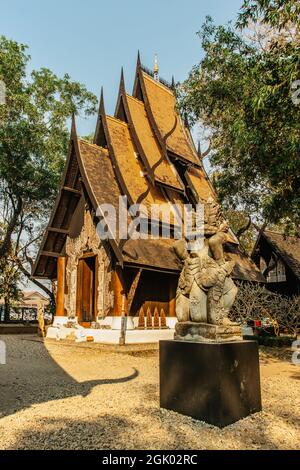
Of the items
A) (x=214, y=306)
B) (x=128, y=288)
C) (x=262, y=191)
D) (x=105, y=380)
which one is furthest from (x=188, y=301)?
(x=262, y=191)

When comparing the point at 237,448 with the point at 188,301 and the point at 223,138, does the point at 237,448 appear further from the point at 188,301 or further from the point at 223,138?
the point at 223,138

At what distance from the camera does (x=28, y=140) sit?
20.4m

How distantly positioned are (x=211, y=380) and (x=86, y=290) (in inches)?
420

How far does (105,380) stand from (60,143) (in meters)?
17.9

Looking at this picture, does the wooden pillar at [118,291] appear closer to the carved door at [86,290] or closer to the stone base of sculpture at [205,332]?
the carved door at [86,290]

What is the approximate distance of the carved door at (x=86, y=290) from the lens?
46.3 ft

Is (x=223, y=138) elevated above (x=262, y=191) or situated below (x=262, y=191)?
above

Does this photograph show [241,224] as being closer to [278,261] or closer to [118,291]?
[278,261]

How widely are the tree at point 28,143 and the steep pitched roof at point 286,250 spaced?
41.9ft

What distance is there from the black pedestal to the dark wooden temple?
17641mm

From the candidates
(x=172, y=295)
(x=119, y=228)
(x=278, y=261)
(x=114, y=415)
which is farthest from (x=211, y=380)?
(x=278, y=261)

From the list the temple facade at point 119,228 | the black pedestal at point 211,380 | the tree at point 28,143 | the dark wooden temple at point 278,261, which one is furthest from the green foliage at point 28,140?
A: the black pedestal at point 211,380

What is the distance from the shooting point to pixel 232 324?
5.06 meters

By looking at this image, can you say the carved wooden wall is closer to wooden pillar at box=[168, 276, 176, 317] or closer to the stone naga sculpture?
wooden pillar at box=[168, 276, 176, 317]
